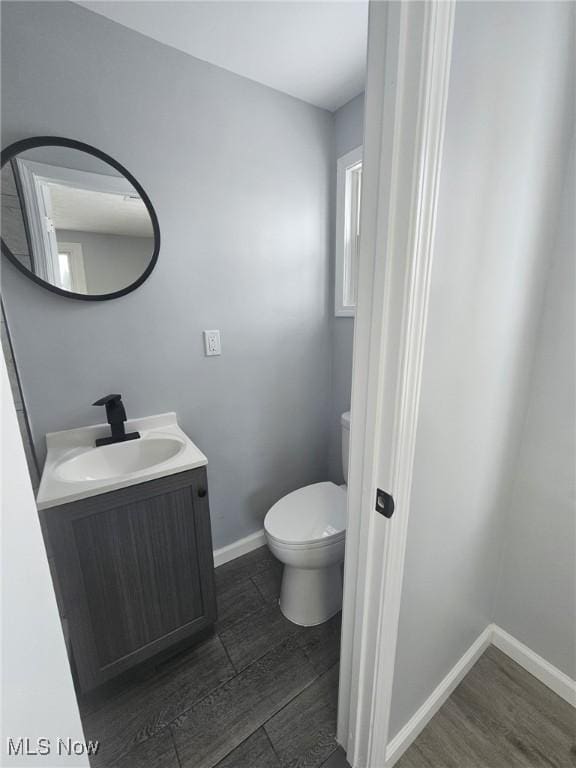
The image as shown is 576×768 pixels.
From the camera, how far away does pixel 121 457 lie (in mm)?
1320

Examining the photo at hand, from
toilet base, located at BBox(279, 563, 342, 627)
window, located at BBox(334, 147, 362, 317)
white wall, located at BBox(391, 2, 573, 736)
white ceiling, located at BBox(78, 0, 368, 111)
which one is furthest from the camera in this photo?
window, located at BBox(334, 147, 362, 317)

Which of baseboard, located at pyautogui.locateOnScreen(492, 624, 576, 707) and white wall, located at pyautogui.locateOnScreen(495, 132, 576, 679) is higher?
white wall, located at pyautogui.locateOnScreen(495, 132, 576, 679)

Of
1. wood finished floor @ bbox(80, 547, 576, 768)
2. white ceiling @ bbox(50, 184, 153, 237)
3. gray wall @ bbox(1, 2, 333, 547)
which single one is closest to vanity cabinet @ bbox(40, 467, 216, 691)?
wood finished floor @ bbox(80, 547, 576, 768)

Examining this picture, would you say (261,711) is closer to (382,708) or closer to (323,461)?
(382,708)

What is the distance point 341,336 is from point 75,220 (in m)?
1.36

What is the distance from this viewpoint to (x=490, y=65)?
65 centimetres

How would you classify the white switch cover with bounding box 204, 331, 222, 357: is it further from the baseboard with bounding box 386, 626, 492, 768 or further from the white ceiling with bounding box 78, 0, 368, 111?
the baseboard with bounding box 386, 626, 492, 768

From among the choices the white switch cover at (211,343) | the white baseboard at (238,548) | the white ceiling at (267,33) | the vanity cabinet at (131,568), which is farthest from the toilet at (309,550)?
the white ceiling at (267,33)

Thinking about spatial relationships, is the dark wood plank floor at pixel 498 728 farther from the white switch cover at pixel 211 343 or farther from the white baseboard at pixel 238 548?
the white switch cover at pixel 211 343

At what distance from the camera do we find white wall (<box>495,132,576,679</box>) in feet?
3.37

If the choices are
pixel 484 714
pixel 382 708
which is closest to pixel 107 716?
pixel 382 708

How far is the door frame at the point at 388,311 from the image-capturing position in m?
0.53

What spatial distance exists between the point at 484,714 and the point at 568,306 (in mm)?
1398

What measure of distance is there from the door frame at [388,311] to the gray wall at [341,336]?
3.54 ft
